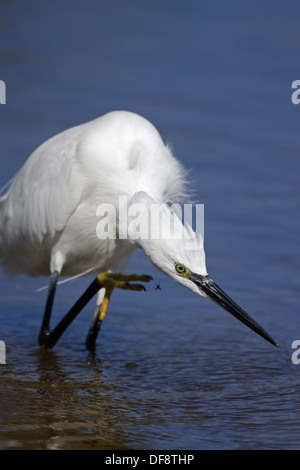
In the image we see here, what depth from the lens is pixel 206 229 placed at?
8641 millimetres

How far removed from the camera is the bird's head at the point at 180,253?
5.13 metres

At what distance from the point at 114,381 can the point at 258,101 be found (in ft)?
19.3

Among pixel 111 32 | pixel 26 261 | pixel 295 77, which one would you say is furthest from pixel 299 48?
pixel 26 261
